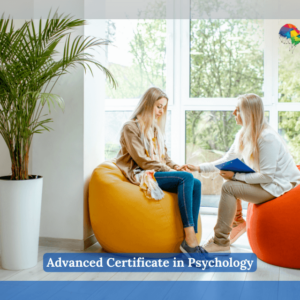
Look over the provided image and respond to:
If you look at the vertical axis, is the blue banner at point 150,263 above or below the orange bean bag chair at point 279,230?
below

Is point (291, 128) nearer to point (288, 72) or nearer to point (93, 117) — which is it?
point (288, 72)

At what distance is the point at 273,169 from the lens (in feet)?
7.54

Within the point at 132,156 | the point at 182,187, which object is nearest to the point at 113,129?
the point at 132,156

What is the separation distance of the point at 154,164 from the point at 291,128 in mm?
1985

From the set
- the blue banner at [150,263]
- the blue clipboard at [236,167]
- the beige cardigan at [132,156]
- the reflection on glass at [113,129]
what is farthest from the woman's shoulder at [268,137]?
the reflection on glass at [113,129]

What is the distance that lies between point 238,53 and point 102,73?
1.72 metres

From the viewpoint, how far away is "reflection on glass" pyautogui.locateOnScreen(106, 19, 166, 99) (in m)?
3.95

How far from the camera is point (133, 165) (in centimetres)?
259

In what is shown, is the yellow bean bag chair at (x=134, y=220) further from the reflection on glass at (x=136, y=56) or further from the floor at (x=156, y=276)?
the reflection on glass at (x=136, y=56)

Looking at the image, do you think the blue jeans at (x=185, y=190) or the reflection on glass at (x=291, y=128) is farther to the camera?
the reflection on glass at (x=291, y=128)

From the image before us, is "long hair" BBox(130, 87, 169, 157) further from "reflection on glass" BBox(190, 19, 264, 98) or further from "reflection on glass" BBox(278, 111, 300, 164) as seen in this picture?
"reflection on glass" BBox(278, 111, 300, 164)

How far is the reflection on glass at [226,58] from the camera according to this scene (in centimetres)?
378

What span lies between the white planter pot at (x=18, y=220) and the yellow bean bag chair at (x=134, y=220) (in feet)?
1.47
